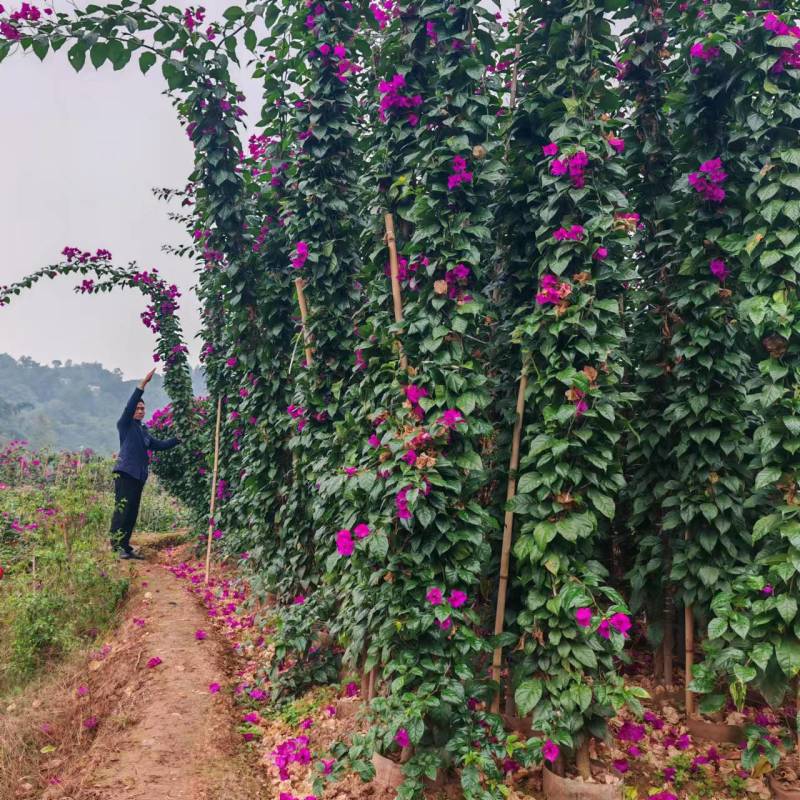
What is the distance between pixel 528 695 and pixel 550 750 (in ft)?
0.68

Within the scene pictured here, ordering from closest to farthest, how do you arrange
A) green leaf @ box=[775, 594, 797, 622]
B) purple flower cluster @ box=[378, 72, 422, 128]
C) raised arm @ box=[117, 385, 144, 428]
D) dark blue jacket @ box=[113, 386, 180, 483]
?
green leaf @ box=[775, 594, 797, 622], purple flower cluster @ box=[378, 72, 422, 128], raised arm @ box=[117, 385, 144, 428], dark blue jacket @ box=[113, 386, 180, 483]

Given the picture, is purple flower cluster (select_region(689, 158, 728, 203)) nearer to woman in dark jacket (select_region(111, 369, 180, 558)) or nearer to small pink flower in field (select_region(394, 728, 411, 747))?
small pink flower in field (select_region(394, 728, 411, 747))

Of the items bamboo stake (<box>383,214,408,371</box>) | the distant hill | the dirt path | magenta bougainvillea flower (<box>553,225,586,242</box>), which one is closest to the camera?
magenta bougainvillea flower (<box>553,225,586,242</box>)

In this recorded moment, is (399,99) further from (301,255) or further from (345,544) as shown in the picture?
(345,544)

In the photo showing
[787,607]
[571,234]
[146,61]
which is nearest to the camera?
[787,607]

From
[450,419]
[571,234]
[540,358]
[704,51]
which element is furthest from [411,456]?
[704,51]

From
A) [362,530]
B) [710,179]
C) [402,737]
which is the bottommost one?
[402,737]

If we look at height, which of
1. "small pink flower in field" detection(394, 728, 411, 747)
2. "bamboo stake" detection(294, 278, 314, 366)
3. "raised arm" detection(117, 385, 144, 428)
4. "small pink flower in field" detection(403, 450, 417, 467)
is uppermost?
"bamboo stake" detection(294, 278, 314, 366)

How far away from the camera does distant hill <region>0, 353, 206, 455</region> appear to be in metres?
34.9

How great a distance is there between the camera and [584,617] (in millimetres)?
2314

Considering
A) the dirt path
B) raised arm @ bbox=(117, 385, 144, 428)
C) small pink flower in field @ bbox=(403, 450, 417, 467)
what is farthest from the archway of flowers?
raised arm @ bbox=(117, 385, 144, 428)

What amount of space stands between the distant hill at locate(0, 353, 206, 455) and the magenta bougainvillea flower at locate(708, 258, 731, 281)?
34406 millimetres

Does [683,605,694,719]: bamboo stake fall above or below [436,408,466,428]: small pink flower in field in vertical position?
below

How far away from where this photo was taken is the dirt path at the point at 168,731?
2633 mm
